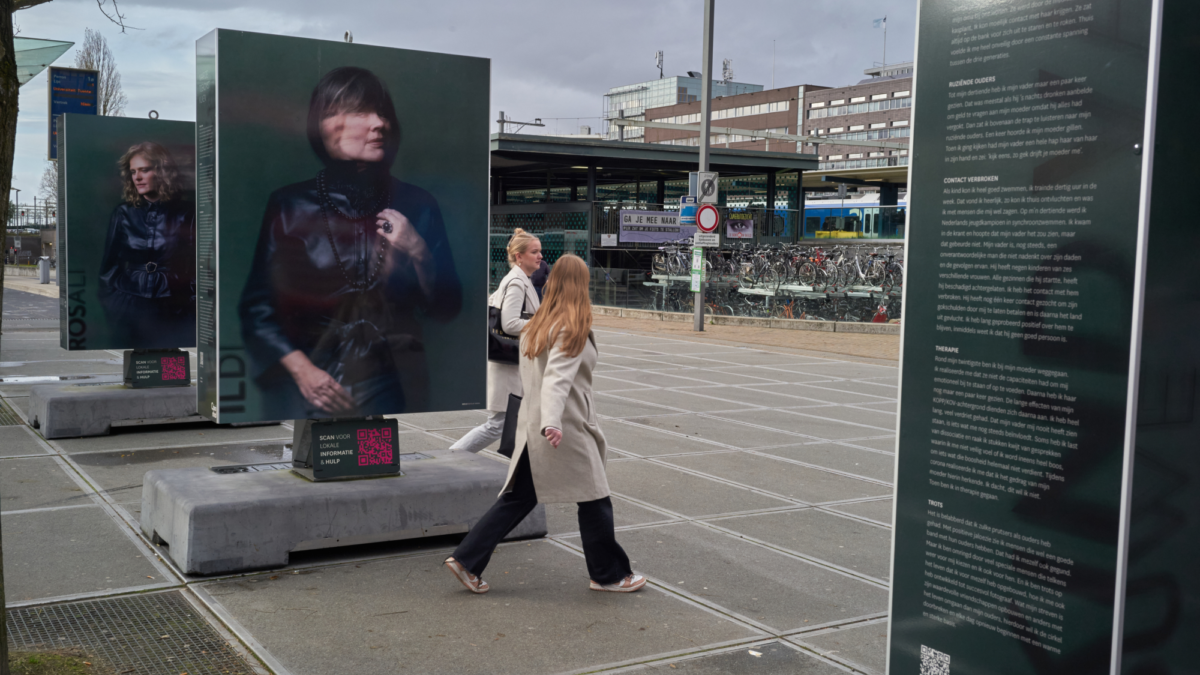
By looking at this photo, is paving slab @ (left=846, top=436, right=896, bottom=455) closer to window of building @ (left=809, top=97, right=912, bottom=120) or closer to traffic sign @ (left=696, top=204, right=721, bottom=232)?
traffic sign @ (left=696, top=204, right=721, bottom=232)

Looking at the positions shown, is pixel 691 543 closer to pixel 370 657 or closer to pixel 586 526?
pixel 586 526

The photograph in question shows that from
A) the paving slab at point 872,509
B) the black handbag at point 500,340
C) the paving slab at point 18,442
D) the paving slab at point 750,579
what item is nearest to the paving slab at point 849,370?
the paving slab at point 872,509

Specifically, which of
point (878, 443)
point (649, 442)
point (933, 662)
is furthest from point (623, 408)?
point (933, 662)

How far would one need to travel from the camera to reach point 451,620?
4.70m

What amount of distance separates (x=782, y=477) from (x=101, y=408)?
235 inches

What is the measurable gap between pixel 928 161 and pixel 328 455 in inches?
152

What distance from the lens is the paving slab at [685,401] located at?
12000mm

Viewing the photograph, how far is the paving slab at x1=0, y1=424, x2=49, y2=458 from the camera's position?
8.40 metres

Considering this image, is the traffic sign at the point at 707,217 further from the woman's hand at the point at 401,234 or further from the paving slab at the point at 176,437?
the woman's hand at the point at 401,234

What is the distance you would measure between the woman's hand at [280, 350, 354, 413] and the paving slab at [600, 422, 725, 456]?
11.8 ft

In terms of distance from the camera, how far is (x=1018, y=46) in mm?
3109

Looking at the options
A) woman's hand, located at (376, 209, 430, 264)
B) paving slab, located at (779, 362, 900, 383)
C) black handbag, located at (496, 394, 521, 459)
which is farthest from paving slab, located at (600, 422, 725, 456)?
paving slab, located at (779, 362, 900, 383)

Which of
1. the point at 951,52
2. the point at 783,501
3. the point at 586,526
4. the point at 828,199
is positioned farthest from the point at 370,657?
the point at 828,199

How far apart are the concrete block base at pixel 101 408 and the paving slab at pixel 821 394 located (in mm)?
7265
